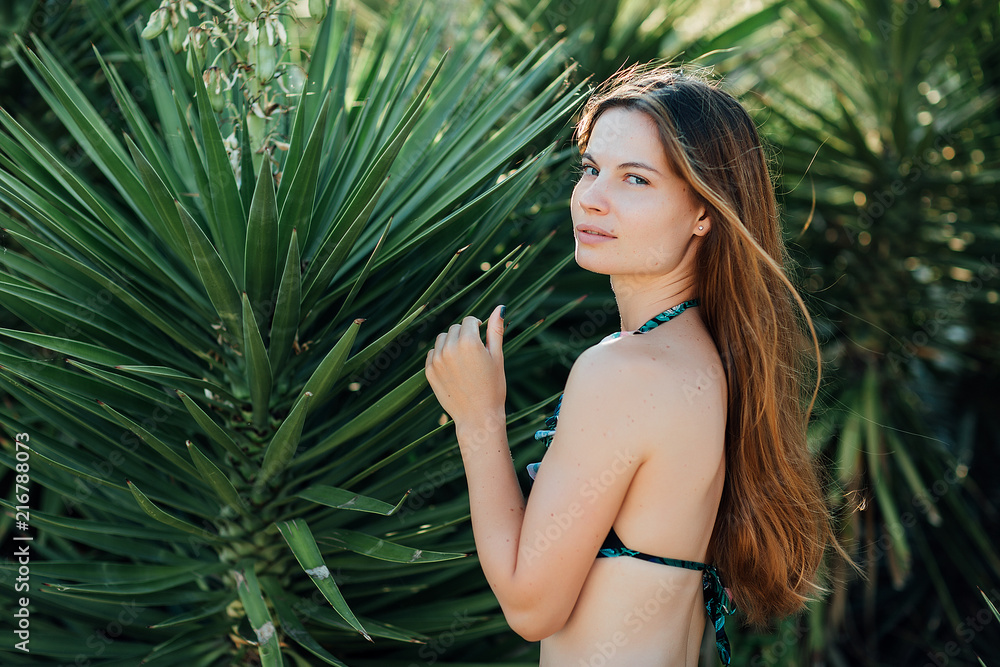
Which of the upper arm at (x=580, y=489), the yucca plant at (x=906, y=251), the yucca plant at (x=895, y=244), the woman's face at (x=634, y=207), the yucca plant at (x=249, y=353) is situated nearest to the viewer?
the upper arm at (x=580, y=489)

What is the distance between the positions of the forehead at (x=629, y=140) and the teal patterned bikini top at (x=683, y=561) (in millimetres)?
251

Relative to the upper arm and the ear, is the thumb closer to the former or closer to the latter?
the upper arm

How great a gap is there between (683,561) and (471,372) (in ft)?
1.48

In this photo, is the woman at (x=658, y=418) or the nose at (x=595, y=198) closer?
the woman at (x=658, y=418)

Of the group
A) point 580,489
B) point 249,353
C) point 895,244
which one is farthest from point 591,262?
point 895,244

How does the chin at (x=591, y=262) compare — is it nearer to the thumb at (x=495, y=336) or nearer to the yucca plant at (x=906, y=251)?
the thumb at (x=495, y=336)

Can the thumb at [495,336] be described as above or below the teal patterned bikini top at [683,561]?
above

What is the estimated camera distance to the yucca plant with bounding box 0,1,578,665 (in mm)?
1494

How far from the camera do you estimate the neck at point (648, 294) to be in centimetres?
138

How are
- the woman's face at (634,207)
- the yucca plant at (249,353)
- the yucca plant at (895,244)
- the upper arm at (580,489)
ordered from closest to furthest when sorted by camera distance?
the upper arm at (580,489)
the woman's face at (634,207)
the yucca plant at (249,353)
the yucca plant at (895,244)

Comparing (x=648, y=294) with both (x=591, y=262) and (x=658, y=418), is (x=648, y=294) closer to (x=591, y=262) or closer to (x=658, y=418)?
(x=591, y=262)

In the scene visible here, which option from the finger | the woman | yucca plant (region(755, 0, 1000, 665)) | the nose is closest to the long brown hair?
the woman

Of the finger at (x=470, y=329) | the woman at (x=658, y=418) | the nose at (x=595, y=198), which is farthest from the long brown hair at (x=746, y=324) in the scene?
the finger at (x=470, y=329)

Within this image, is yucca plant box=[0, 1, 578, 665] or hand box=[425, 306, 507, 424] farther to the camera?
yucca plant box=[0, 1, 578, 665]
